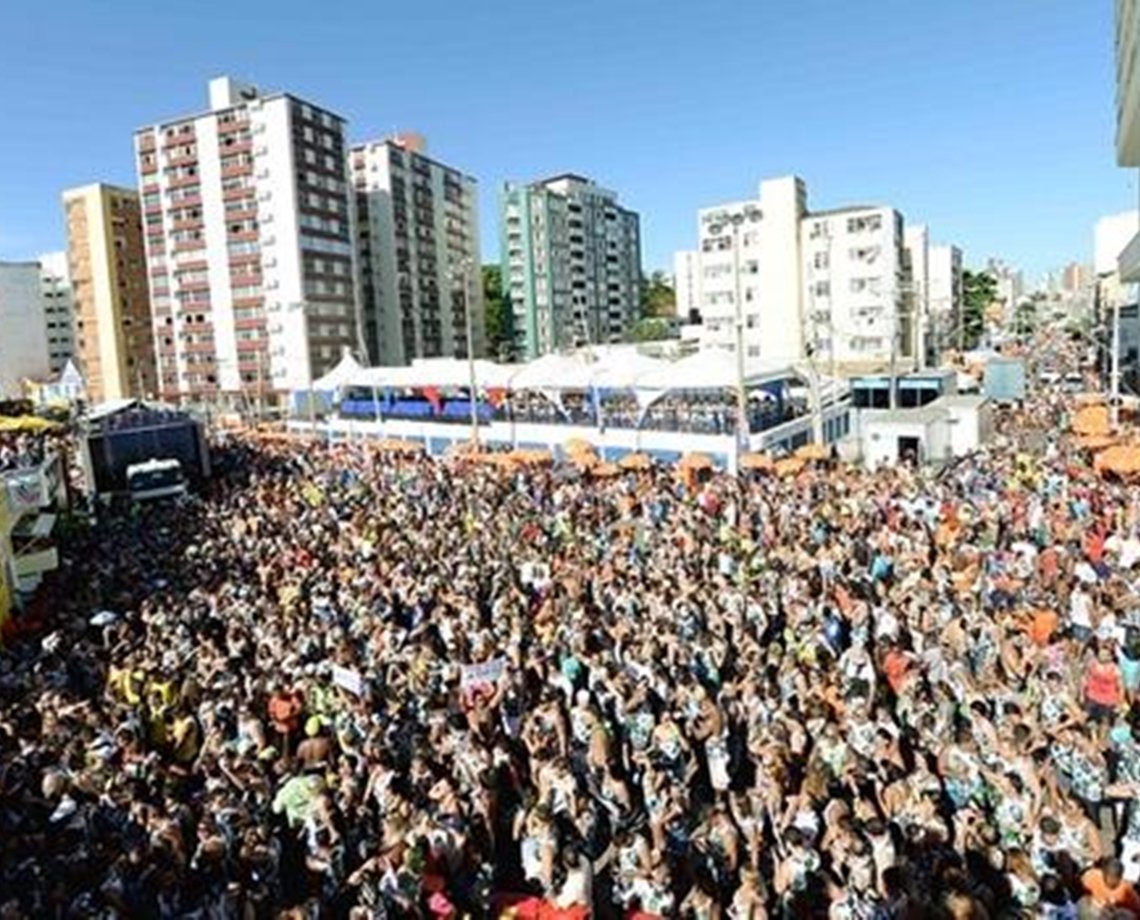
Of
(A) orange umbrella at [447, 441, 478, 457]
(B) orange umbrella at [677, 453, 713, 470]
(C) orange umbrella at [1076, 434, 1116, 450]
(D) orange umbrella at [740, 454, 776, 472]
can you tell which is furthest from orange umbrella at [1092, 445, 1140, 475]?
(A) orange umbrella at [447, 441, 478, 457]

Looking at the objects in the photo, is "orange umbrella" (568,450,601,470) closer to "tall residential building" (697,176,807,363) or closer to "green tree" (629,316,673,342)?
"tall residential building" (697,176,807,363)

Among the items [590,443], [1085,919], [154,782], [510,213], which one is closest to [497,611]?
[154,782]

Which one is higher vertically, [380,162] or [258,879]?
[380,162]

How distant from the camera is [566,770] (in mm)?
A: 8250

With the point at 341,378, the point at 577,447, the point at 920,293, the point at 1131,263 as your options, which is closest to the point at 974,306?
the point at 920,293

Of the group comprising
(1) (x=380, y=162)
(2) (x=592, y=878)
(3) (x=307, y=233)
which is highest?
(1) (x=380, y=162)

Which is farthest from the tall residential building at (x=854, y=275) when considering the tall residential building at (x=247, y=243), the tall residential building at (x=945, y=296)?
the tall residential building at (x=247, y=243)

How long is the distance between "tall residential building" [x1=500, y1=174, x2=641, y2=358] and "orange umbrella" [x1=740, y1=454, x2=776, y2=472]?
83.0 meters

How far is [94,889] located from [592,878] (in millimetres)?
3608

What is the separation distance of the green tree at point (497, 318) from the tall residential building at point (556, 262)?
1262 mm

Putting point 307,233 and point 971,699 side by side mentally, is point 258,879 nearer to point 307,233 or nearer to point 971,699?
point 971,699

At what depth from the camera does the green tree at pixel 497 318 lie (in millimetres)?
109188

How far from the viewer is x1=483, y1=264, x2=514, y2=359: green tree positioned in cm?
10919

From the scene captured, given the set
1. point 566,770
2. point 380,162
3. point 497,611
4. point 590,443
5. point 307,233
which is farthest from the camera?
point 380,162
